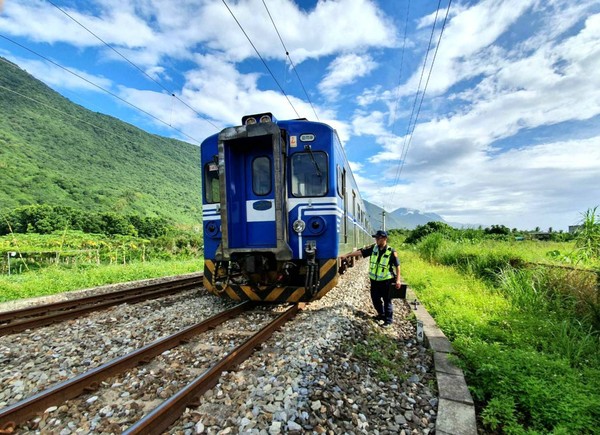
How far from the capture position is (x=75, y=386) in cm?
300

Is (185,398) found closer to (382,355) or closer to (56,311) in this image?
(382,355)

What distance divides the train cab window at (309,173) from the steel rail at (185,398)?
288 centimetres

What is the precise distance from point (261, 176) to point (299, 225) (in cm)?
127

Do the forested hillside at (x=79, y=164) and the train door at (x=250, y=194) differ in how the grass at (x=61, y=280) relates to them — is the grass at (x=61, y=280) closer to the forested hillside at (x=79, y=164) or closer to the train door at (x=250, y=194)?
the train door at (x=250, y=194)

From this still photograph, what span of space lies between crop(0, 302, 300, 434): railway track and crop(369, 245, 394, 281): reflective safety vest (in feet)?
7.31

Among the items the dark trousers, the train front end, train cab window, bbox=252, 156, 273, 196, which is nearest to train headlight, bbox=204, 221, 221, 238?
the train front end

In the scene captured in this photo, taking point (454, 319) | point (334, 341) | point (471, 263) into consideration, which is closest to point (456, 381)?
point (334, 341)

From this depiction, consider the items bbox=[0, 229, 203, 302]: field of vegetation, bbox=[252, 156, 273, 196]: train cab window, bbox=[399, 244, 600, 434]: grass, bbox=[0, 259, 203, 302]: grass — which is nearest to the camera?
bbox=[399, 244, 600, 434]: grass

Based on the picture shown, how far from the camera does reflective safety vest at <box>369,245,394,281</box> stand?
219 inches

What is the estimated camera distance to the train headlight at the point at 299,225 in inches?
236

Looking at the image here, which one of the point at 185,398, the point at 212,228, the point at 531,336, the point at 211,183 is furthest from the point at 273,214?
the point at 531,336

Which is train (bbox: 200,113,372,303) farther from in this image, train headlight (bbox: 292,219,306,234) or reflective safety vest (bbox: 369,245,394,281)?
reflective safety vest (bbox: 369,245,394,281)

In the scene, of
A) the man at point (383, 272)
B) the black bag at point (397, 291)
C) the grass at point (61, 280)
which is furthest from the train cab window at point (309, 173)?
the grass at point (61, 280)

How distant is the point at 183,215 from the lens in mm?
81000
